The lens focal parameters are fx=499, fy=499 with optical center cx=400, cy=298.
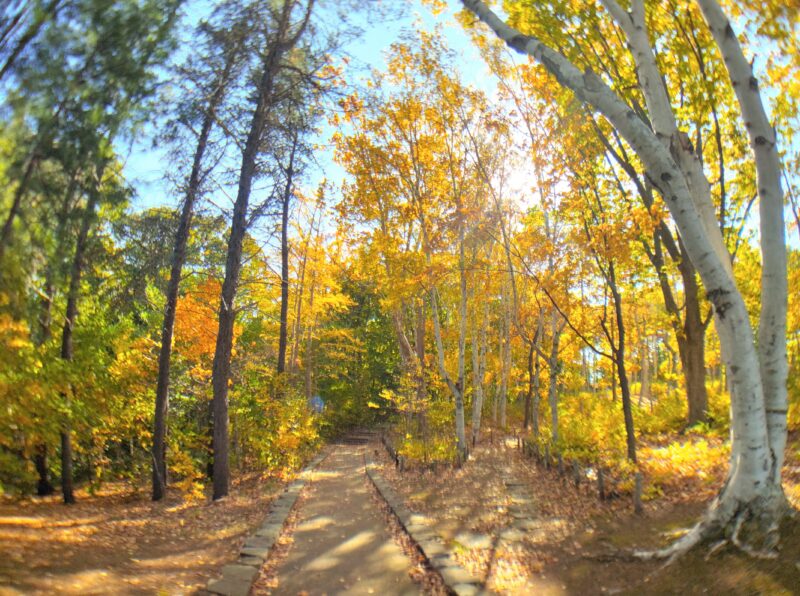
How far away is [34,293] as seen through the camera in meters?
4.97

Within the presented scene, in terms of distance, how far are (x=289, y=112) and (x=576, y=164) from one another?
6.24 metres

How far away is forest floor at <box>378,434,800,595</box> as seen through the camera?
4.18 metres

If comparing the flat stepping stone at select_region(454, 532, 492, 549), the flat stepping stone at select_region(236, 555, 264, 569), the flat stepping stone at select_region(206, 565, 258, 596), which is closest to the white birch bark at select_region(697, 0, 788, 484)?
Result: the flat stepping stone at select_region(454, 532, 492, 549)

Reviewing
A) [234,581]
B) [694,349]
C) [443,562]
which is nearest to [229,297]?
[234,581]

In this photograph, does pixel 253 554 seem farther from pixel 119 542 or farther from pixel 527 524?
pixel 527 524

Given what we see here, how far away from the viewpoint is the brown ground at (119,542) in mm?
4348

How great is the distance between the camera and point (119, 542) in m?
6.55

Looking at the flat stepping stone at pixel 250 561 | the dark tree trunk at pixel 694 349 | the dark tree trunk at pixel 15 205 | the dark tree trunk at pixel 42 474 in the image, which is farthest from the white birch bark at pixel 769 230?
the dark tree trunk at pixel 42 474

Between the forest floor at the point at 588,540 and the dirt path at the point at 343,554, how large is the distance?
0.88m

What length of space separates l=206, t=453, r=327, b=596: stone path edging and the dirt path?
0.97 ft

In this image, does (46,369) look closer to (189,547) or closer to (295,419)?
(189,547)

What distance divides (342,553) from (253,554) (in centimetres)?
121

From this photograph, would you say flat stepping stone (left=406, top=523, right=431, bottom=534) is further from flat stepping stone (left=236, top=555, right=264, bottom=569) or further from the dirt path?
flat stepping stone (left=236, top=555, right=264, bottom=569)

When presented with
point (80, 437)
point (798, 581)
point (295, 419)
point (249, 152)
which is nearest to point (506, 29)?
point (798, 581)
